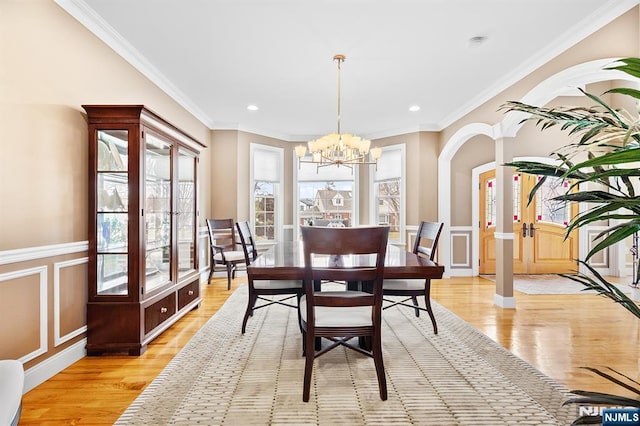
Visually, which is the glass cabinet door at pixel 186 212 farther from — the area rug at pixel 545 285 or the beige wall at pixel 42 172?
the area rug at pixel 545 285

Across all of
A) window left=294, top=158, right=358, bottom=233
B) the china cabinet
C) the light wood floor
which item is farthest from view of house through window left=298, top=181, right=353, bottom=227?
the china cabinet

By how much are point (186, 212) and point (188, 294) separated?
0.90 meters

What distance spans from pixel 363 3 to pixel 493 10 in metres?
1.02

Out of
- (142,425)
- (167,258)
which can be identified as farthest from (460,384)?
(167,258)

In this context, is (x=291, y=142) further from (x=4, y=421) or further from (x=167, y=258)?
(x=4, y=421)

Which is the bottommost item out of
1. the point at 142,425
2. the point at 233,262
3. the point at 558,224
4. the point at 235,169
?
the point at 142,425

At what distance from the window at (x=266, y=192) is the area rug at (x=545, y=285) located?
156 inches

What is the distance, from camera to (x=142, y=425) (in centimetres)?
179

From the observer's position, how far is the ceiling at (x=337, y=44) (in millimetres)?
2658

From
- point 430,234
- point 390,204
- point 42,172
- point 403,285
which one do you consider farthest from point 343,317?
point 390,204

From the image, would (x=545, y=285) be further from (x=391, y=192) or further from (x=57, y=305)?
(x=57, y=305)

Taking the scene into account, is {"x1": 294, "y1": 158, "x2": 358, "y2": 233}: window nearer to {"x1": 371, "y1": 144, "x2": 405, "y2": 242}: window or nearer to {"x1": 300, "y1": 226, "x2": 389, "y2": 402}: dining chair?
{"x1": 371, "y1": 144, "x2": 405, "y2": 242}: window

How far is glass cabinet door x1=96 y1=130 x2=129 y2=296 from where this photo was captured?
2738 mm

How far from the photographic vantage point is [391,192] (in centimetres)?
661
